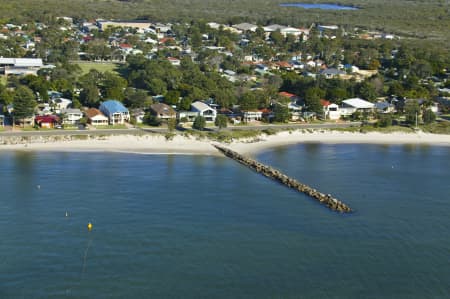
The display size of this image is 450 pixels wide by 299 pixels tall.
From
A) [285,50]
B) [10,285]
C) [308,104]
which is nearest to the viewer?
[10,285]

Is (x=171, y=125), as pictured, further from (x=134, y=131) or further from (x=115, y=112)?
(x=115, y=112)

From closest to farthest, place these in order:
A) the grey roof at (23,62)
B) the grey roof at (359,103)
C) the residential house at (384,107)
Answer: the grey roof at (359,103)
the residential house at (384,107)
the grey roof at (23,62)

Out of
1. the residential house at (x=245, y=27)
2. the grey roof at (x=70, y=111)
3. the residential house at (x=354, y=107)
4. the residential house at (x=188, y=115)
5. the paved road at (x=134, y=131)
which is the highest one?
the residential house at (x=245, y=27)

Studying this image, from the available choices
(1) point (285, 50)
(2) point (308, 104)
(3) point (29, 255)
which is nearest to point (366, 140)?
(2) point (308, 104)

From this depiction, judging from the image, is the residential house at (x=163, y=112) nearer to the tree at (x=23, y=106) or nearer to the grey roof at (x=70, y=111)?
the grey roof at (x=70, y=111)

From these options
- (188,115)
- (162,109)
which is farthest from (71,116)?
(188,115)

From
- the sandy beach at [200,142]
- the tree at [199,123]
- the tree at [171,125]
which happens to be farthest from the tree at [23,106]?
the tree at [199,123]

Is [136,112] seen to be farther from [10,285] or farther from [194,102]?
[10,285]
